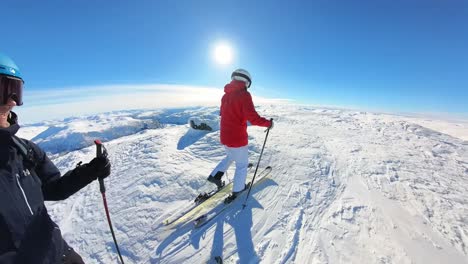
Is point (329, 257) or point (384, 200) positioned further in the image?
point (384, 200)

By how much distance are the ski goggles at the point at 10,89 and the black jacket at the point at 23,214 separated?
0.20m

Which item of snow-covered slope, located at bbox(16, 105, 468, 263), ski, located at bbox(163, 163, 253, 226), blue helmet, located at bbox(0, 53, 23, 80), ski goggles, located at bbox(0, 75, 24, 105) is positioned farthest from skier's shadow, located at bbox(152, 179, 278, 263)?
blue helmet, located at bbox(0, 53, 23, 80)

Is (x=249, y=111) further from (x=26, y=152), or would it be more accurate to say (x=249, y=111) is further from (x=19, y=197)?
(x=19, y=197)

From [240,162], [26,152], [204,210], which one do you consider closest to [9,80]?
[26,152]

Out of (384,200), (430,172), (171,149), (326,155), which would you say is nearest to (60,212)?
(171,149)

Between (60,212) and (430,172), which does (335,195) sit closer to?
(430,172)

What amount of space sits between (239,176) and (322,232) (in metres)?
2.18

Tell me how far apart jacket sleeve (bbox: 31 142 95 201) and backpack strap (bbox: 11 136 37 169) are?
105 millimetres

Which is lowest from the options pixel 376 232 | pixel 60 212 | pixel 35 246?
pixel 60 212

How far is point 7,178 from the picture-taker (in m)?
1.77

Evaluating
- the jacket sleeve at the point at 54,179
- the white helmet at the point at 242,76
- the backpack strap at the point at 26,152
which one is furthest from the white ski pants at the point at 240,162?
the backpack strap at the point at 26,152

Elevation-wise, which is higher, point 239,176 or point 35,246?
point 35,246

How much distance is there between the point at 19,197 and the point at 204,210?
4.33 metres

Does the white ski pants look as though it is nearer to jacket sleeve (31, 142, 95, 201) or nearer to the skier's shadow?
the skier's shadow
